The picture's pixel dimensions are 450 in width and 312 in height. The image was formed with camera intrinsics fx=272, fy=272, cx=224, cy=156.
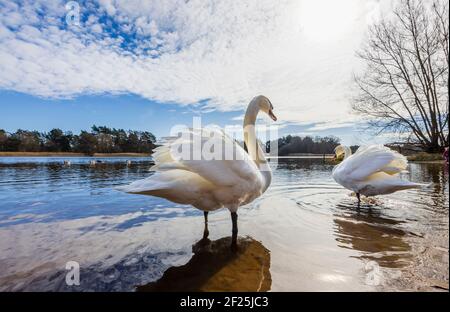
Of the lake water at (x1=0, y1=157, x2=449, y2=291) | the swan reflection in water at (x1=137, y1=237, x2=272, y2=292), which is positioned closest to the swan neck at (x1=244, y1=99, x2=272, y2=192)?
the lake water at (x1=0, y1=157, x2=449, y2=291)

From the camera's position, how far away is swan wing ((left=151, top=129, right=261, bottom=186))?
333cm

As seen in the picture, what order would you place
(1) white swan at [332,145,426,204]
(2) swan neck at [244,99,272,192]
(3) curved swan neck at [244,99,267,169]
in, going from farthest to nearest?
(1) white swan at [332,145,426,204] < (3) curved swan neck at [244,99,267,169] < (2) swan neck at [244,99,272,192]

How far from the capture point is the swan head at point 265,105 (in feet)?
16.8

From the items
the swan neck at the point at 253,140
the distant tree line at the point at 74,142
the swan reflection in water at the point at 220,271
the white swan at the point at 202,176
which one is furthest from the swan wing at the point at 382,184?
the distant tree line at the point at 74,142

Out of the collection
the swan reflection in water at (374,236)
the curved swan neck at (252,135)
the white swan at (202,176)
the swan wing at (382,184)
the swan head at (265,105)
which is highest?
the swan head at (265,105)

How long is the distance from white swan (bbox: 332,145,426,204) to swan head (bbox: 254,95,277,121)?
2641mm

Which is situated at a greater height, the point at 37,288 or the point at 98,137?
the point at 98,137

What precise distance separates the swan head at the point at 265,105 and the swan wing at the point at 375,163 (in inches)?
103

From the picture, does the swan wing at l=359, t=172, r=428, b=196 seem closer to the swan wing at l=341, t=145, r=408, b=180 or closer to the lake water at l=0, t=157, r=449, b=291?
the swan wing at l=341, t=145, r=408, b=180

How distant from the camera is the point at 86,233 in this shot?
4.62 metres

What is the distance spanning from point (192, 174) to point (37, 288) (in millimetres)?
2032

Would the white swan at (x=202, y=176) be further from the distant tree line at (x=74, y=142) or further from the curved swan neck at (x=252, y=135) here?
the distant tree line at (x=74, y=142)
